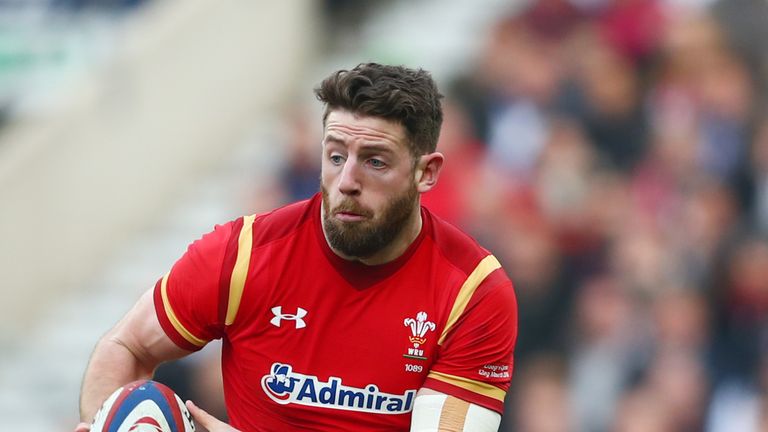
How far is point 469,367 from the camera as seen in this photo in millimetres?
4543

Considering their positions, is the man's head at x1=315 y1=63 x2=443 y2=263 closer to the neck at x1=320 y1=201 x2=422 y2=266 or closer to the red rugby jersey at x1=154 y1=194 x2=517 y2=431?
the neck at x1=320 y1=201 x2=422 y2=266

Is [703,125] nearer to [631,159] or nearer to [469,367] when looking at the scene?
[631,159]

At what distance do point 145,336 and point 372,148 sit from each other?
101 centimetres

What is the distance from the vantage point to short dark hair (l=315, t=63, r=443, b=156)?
435 cm

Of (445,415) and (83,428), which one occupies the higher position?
(445,415)

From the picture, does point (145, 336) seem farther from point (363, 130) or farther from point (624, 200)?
point (624, 200)

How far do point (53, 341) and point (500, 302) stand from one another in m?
7.28

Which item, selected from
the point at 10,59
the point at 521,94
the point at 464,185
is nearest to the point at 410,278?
the point at 464,185

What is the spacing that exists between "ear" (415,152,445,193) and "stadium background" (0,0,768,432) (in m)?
4.07

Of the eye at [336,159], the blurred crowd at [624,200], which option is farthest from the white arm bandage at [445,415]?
the blurred crowd at [624,200]

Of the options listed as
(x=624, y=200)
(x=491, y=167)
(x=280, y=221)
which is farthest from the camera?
(x=491, y=167)

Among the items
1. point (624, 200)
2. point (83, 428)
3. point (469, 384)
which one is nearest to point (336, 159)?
point (469, 384)

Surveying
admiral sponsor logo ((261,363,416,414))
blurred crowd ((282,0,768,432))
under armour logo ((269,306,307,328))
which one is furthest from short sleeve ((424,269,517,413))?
blurred crowd ((282,0,768,432))

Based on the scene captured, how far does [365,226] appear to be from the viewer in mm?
4422
